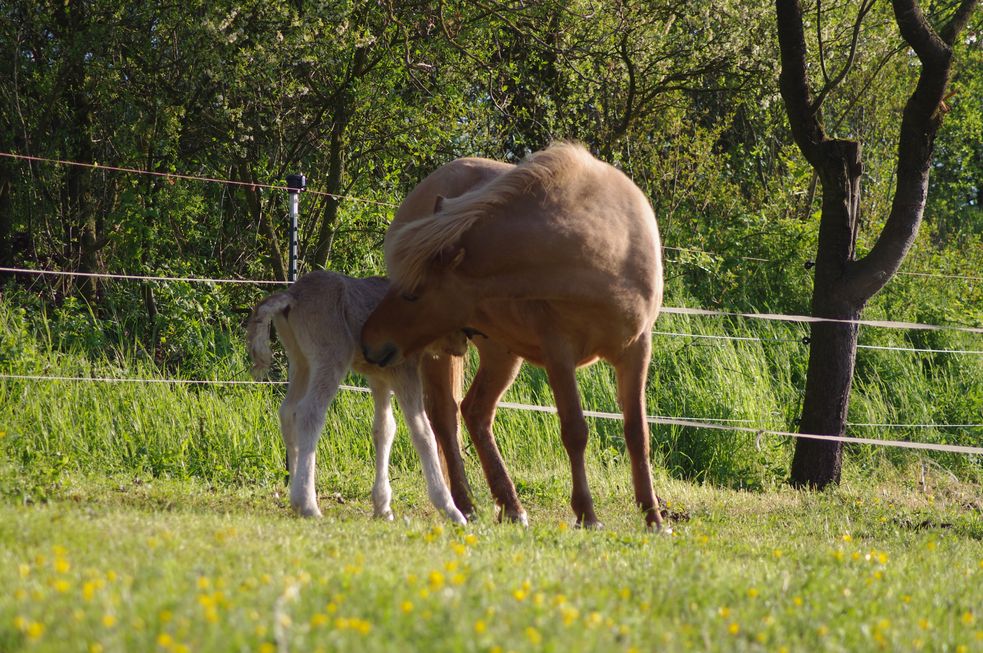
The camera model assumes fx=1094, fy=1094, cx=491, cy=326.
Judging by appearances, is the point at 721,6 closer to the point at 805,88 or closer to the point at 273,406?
the point at 805,88

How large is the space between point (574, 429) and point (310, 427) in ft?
5.07

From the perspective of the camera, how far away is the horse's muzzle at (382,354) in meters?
6.09

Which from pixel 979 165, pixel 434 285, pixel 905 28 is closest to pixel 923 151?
pixel 905 28

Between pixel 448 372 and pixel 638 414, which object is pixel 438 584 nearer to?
pixel 638 414

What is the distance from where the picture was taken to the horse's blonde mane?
6.07 meters

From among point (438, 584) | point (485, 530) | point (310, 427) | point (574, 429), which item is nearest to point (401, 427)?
point (574, 429)

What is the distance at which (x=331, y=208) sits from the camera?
10641 mm

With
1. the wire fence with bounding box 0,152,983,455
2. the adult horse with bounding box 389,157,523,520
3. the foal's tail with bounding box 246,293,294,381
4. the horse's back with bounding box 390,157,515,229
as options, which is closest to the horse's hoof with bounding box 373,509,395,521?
the adult horse with bounding box 389,157,523,520

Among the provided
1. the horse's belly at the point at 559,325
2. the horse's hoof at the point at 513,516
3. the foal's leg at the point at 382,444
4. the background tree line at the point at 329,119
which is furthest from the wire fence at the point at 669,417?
the horse's belly at the point at 559,325

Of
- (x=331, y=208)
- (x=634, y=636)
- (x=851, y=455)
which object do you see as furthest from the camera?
(x=331, y=208)

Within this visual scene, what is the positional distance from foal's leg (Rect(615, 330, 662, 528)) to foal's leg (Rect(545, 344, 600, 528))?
0.33 metres

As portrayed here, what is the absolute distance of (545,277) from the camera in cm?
604

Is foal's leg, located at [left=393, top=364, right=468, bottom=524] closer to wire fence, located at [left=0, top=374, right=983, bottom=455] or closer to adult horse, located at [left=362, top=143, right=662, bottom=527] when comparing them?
adult horse, located at [left=362, top=143, right=662, bottom=527]

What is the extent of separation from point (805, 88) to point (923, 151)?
106cm
